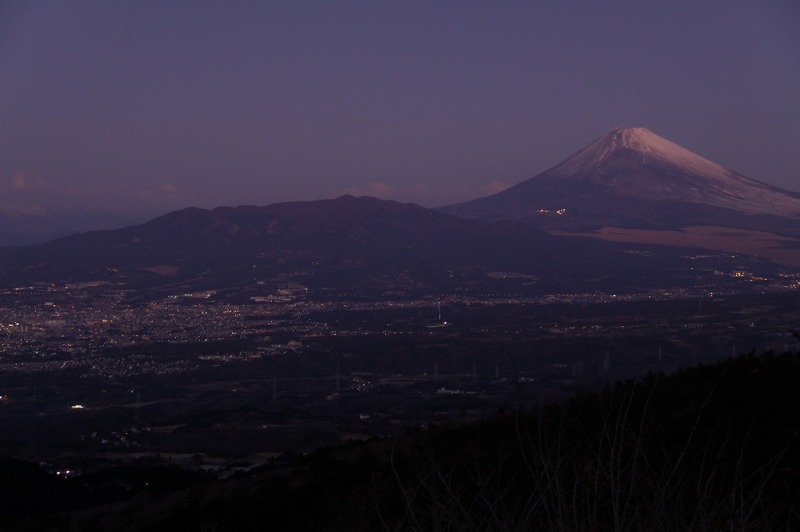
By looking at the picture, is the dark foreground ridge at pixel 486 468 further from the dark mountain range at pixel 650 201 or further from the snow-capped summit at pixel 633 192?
the snow-capped summit at pixel 633 192

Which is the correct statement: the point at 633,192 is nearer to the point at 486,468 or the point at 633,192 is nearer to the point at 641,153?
the point at 641,153

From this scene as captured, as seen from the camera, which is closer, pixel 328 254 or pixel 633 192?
pixel 328 254

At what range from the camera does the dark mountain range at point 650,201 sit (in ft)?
229

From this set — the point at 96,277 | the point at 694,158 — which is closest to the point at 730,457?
the point at 96,277

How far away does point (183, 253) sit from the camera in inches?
2393

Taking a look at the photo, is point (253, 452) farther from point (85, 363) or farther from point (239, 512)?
point (85, 363)

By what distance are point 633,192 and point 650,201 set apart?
382 centimetres

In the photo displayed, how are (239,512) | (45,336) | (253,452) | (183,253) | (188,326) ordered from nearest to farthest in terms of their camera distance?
1. (239,512)
2. (253,452)
3. (45,336)
4. (188,326)
5. (183,253)

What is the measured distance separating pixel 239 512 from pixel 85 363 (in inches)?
820

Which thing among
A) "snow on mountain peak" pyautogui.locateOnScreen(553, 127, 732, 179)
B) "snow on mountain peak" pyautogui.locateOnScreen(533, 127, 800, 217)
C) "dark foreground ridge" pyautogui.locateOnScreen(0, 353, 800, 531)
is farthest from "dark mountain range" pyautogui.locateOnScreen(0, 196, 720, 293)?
"dark foreground ridge" pyautogui.locateOnScreen(0, 353, 800, 531)

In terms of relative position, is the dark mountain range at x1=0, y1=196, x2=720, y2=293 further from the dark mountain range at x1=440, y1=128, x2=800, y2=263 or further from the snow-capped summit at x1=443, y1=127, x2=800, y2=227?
the snow-capped summit at x1=443, y1=127, x2=800, y2=227

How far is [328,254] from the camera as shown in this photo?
198 ft

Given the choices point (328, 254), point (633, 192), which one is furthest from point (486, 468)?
point (633, 192)

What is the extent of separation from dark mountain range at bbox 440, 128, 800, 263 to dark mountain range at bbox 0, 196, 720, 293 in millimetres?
7821
